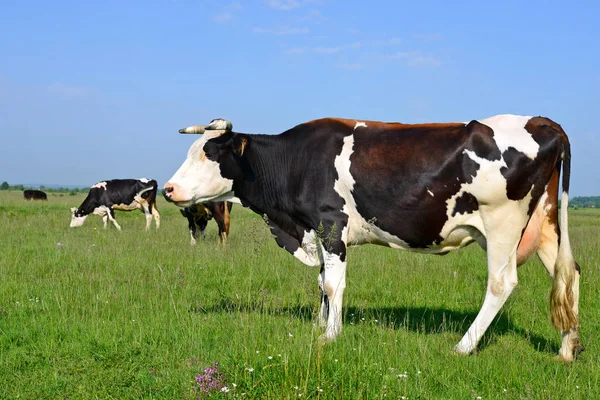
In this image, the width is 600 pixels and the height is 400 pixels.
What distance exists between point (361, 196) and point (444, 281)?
3.24 meters

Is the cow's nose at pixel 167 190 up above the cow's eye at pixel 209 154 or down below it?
below

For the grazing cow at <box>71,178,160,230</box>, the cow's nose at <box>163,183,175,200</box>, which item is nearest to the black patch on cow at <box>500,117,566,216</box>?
the cow's nose at <box>163,183,175,200</box>

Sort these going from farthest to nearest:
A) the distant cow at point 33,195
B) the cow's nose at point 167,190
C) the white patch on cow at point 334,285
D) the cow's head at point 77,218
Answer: the distant cow at point 33,195, the cow's head at point 77,218, the cow's nose at point 167,190, the white patch on cow at point 334,285

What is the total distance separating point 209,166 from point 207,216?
8740 millimetres

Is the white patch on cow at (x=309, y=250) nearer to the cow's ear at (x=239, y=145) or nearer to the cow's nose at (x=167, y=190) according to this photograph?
the cow's ear at (x=239, y=145)

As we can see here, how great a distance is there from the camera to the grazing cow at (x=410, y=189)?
5.38m

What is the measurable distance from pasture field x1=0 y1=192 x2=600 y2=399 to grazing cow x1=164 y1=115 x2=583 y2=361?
1.71ft

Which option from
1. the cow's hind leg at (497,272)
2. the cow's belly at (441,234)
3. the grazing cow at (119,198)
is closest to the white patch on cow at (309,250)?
the cow's belly at (441,234)

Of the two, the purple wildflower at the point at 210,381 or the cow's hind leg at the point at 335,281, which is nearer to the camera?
the purple wildflower at the point at 210,381

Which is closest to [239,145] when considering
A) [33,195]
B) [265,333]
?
[265,333]

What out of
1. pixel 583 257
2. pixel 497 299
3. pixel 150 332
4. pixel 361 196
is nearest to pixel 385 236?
pixel 361 196

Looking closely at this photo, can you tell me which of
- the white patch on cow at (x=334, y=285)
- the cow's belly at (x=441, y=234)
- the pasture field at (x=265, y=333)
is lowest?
the pasture field at (x=265, y=333)

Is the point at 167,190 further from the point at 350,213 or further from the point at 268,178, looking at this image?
the point at 350,213

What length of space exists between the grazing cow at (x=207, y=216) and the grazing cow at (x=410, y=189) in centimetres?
741
